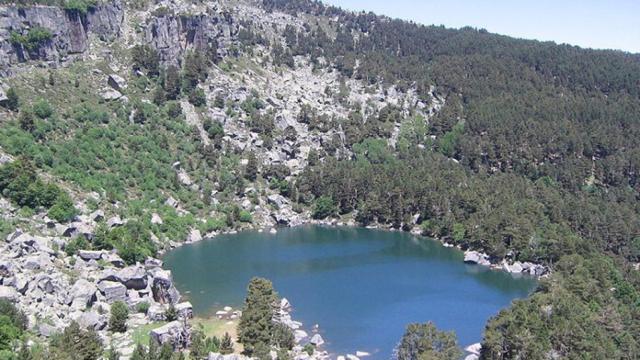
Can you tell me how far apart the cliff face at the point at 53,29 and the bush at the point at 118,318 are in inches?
3246

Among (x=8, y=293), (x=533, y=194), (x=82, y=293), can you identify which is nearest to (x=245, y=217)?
(x=533, y=194)

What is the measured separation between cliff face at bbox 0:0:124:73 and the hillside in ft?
1.30

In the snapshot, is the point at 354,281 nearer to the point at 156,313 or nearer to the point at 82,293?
the point at 156,313

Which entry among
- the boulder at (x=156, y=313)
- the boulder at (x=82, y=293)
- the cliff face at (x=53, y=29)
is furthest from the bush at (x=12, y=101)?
the boulder at (x=156, y=313)

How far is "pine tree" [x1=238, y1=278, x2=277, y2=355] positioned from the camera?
69.9 m

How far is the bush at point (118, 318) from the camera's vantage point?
68688mm

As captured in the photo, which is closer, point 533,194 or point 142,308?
point 142,308

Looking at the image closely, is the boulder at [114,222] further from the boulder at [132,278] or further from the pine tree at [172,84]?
the pine tree at [172,84]

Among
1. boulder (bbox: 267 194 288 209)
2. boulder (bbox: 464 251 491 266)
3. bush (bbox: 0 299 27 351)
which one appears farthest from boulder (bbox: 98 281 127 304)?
boulder (bbox: 267 194 288 209)

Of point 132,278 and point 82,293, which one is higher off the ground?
→ point 132,278

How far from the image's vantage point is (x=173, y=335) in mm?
66000

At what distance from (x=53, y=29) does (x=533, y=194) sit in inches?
4508

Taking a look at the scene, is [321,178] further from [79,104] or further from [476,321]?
[476,321]

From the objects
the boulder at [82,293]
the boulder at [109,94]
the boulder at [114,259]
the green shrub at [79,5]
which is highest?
the green shrub at [79,5]
